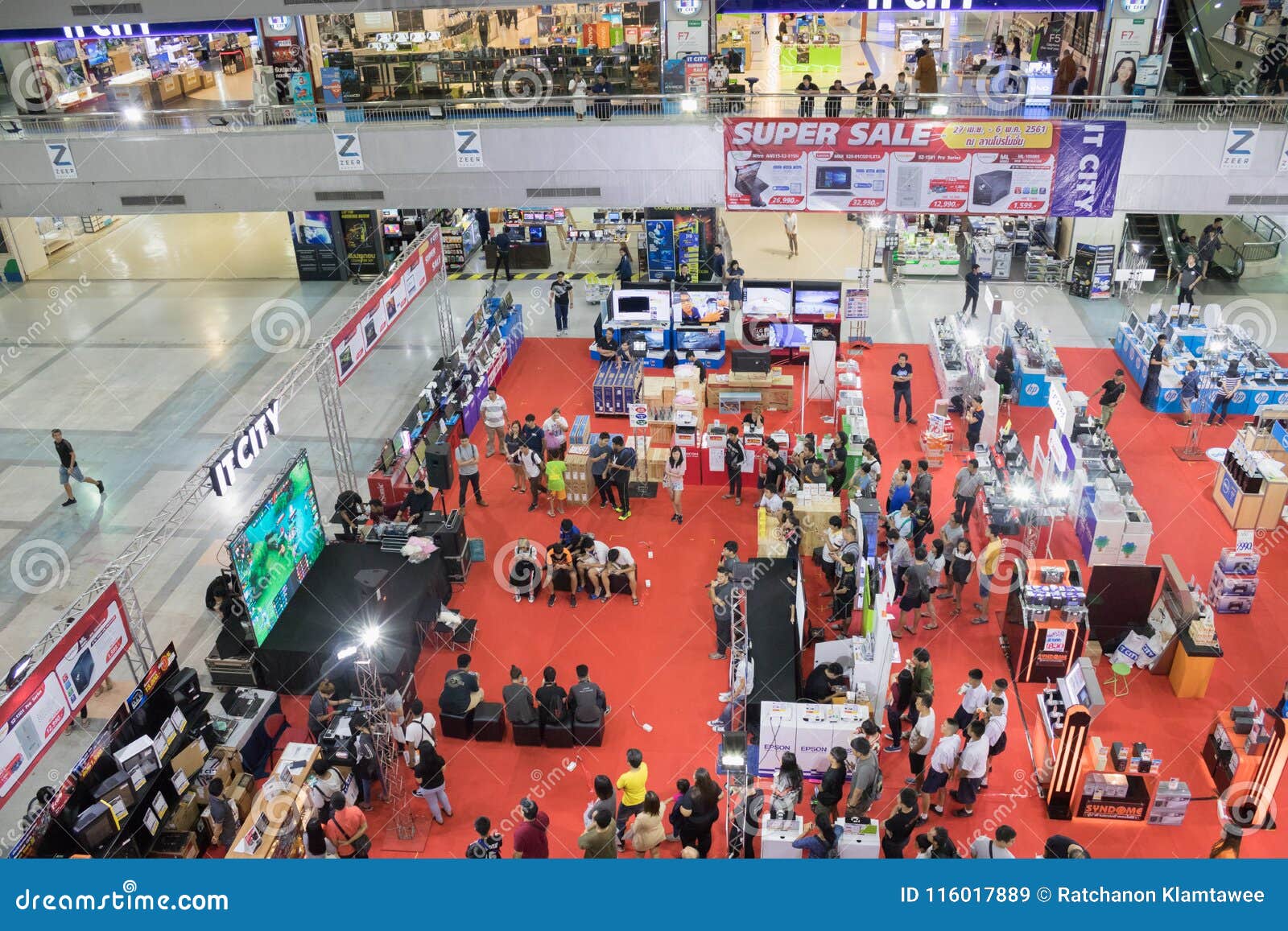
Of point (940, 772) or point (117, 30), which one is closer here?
point (940, 772)

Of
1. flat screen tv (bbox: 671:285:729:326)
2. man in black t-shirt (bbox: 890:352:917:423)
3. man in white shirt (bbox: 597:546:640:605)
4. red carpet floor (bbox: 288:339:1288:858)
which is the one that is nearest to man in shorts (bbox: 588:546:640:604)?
man in white shirt (bbox: 597:546:640:605)

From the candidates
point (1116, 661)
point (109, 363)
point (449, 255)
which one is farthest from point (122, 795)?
point (449, 255)

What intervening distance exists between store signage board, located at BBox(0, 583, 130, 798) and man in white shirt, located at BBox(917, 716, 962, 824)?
29.5 ft

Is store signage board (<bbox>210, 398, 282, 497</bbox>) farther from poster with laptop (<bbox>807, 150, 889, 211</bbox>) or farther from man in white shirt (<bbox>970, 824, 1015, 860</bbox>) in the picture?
poster with laptop (<bbox>807, 150, 889, 211</bbox>)

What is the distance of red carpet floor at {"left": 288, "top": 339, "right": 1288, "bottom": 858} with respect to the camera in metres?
11.7

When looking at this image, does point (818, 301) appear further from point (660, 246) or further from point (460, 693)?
point (460, 693)

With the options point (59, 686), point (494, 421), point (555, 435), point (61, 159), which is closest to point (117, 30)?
point (61, 159)

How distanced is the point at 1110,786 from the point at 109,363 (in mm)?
20831

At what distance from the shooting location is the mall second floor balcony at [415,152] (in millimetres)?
21547

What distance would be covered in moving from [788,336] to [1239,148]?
30.0ft

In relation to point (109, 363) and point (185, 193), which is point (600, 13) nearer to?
point (185, 193)

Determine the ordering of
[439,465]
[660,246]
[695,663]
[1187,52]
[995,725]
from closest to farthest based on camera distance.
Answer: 1. [995,725]
2. [695,663]
3. [439,465]
4. [1187,52]
5. [660,246]

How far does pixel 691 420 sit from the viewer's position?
59.8 feet

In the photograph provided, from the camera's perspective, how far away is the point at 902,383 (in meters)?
19.0
